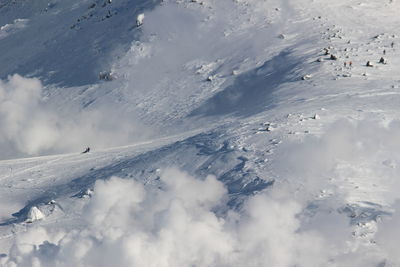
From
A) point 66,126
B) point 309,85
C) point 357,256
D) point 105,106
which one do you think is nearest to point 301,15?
point 309,85

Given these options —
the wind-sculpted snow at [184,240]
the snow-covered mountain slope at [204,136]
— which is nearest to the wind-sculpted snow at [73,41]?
the snow-covered mountain slope at [204,136]

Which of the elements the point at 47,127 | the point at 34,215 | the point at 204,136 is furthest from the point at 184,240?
the point at 47,127

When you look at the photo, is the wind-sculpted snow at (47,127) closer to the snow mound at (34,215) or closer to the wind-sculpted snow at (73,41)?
the wind-sculpted snow at (73,41)

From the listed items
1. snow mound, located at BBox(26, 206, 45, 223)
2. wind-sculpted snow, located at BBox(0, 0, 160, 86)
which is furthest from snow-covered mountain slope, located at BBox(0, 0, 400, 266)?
wind-sculpted snow, located at BBox(0, 0, 160, 86)

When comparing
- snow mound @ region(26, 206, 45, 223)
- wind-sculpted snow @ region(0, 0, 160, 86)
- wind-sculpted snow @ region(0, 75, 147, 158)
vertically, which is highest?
wind-sculpted snow @ region(0, 0, 160, 86)

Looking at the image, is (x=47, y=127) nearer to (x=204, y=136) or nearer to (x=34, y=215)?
(x=204, y=136)

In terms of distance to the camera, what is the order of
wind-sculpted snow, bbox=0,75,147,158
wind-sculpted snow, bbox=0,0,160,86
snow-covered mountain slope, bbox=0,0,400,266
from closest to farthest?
snow-covered mountain slope, bbox=0,0,400,266, wind-sculpted snow, bbox=0,75,147,158, wind-sculpted snow, bbox=0,0,160,86

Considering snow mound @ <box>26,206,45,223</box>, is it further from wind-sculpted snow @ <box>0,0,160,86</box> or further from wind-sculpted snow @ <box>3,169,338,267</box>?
wind-sculpted snow @ <box>0,0,160,86</box>

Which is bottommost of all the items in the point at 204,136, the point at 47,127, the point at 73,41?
the point at 47,127

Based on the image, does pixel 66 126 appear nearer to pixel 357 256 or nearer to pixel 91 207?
pixel 91 207
